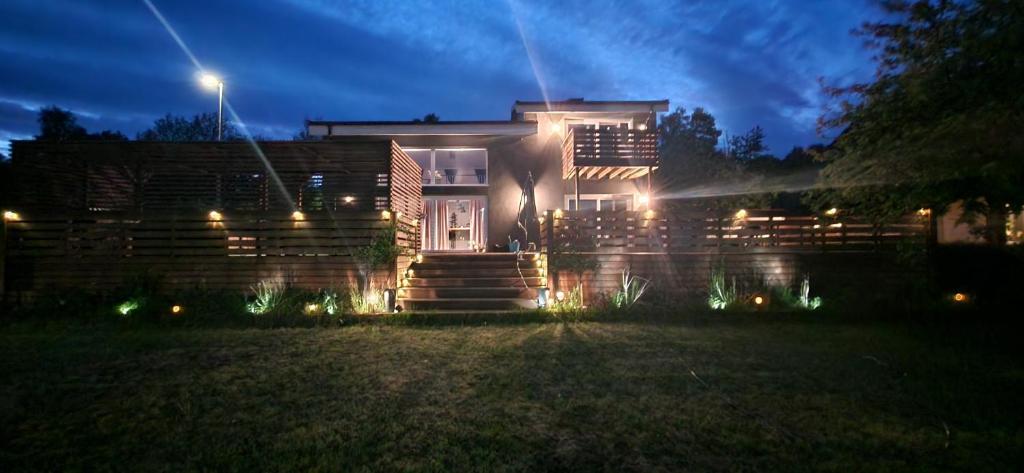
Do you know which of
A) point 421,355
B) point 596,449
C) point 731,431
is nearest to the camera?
point 596,449

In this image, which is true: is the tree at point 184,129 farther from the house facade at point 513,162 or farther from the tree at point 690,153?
the tree at point 690,153

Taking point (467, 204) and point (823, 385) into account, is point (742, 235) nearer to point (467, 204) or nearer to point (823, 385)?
point (823, 385)

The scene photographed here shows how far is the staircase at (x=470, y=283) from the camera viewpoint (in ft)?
34.0

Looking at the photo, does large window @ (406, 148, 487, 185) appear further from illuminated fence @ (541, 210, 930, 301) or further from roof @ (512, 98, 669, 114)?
illuminated fence @ (541, 210, 930, 301)

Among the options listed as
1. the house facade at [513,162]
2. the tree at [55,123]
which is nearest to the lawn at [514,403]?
the house facade at [513,162]

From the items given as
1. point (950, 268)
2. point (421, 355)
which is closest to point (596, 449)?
point (421, 355)

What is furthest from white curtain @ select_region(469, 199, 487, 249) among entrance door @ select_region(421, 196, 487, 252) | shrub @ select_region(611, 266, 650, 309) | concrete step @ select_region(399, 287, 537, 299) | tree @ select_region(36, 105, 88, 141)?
tree @ select_region(36, 105, 88, 141)

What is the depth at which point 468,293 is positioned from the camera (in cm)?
1080

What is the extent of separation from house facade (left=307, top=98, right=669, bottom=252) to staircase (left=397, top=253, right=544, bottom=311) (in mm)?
3719

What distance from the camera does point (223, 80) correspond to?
1498 centimetres

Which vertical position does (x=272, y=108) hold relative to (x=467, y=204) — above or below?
above

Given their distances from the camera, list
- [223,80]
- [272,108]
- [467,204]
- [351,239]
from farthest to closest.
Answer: [272,108] < [467,204] < [223,80] < [351,239]

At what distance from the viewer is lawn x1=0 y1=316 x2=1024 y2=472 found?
337 centimetres

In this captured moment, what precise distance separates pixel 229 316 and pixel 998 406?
36.1 feet
